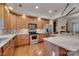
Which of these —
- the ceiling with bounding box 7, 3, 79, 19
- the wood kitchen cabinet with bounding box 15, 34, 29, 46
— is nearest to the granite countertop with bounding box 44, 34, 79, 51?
the ceiling with bounding box 7, 3, 79, 19

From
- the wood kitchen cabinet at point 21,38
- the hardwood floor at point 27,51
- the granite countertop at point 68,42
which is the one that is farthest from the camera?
the wood kitchen cabinet at point 21,38

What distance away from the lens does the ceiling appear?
4.50 ft

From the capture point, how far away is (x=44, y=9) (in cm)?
154

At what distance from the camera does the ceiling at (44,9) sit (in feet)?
4.50

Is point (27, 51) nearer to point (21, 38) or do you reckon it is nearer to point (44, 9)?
point (21, 38)

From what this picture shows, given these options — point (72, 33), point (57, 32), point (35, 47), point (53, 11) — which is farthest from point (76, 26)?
point (35, 47)

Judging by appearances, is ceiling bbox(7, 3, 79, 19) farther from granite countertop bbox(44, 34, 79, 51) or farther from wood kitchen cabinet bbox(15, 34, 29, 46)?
wood kitchen cabinet bbox(15, 34, 29, 46)

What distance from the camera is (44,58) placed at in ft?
4.09

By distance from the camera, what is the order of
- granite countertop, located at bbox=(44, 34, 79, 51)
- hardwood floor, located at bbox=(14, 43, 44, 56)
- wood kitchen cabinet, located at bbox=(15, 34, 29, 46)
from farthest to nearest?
wood kitchen cabinet, located at bbox=(15, 34, 29, 46)
hardwood floor, located at bbox=(14, 43, 44, 56)
granite countertop, located at bbox=(44, 34, 79, 51)

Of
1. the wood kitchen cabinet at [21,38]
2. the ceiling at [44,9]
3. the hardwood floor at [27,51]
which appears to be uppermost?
the ceiling at [44,9]

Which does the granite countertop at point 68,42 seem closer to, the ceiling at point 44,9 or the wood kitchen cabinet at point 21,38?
the ceiling at point 44,9

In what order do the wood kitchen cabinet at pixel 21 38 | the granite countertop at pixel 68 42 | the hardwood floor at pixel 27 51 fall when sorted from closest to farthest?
the granite countertop at pixel 68 42
the hardwood floor at pixel 27 51
the wood kitchen cabinet at pixel 21 38

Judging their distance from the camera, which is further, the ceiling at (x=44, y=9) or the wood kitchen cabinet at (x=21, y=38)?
the wood kitchen cabinet at (x=21, y=38)

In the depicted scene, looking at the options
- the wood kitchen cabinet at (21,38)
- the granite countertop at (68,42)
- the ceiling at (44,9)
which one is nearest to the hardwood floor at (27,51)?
the wood kitchen cabinet at (21,38)
